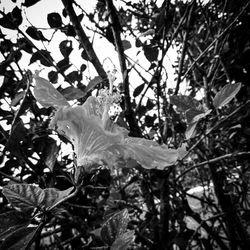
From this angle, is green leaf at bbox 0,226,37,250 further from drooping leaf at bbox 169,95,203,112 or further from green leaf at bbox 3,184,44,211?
drooping leaf at bbox 169,95,203,112

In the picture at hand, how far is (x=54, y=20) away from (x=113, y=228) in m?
1.17

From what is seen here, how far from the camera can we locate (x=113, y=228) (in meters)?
0.73

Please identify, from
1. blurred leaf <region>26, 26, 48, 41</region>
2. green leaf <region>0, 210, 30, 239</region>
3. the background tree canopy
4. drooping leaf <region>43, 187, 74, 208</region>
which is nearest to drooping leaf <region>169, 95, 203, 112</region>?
the background tree canopy

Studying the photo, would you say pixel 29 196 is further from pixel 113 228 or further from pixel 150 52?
pixel 150 52

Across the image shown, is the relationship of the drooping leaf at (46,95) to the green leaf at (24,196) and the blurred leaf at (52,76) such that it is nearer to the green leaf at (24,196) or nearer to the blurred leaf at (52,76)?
the green leaf at (24,196)

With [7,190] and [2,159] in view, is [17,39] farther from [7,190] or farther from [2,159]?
[7,190]

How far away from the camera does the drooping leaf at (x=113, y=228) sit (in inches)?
28.2

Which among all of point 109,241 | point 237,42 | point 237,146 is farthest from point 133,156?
point 237,42

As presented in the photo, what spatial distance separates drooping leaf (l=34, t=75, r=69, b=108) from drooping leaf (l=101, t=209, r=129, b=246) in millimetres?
411

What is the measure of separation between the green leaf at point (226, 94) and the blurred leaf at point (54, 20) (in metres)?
0.99

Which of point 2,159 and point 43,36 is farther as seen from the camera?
point 2,159

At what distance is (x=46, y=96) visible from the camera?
0.75 metres

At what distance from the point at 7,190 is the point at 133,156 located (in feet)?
1.19

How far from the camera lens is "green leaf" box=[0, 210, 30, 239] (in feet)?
1.95
